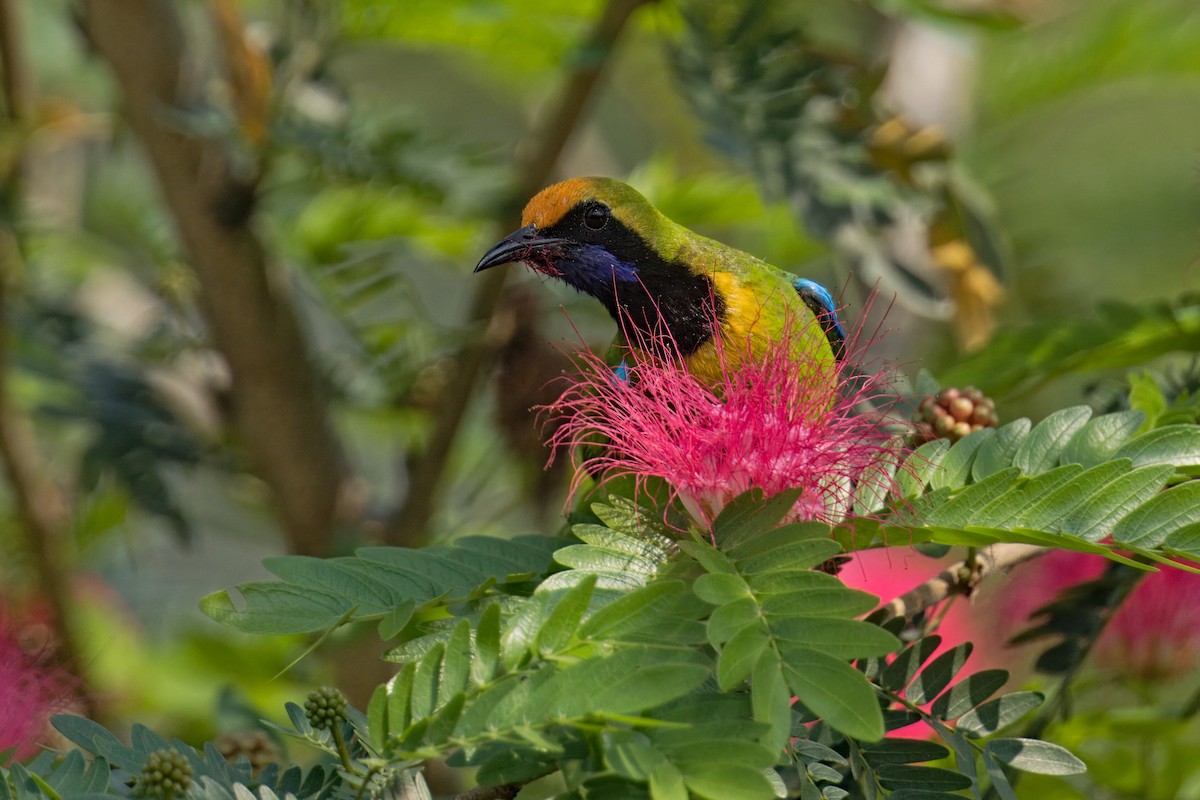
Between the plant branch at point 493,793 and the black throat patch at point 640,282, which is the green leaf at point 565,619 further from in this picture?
the black throat patch at point 640,282

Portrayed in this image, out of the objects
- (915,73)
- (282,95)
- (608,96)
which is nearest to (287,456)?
(282,95)

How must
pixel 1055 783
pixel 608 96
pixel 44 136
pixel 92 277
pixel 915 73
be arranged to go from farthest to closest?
pixel 608 96 < pixel 915 73 < pixel 92 277 < pixel 44 136 < pixel 1055 783

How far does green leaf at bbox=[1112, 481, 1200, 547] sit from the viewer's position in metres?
1.38

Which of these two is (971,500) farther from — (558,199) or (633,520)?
(558,199)

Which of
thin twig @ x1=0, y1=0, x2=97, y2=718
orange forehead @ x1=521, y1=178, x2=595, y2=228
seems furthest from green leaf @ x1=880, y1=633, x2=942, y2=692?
thin twig @ x1=0, y1=0, x2=97, y2=718

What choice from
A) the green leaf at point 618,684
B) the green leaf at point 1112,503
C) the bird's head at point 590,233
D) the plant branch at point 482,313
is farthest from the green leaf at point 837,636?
the plant branch at point 482,313

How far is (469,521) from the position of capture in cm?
336

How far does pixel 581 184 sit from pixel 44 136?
6.26 ft

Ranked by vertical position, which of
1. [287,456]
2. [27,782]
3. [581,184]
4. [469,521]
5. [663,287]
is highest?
[581,184]

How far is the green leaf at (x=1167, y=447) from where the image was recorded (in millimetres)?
1488

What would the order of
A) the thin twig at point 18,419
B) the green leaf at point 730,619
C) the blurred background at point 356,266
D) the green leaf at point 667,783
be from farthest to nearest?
the thin twig at point 18,419 → the blurred background at point 356,266 → the green leaf at point 730,619 → the green leaf at point 667,783

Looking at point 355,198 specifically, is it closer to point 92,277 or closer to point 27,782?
point 92,277

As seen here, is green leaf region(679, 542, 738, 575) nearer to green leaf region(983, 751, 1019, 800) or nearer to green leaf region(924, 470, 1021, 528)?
green leaf region(924, 470, 1021, 528)

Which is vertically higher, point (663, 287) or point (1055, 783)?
point (663, 287)
